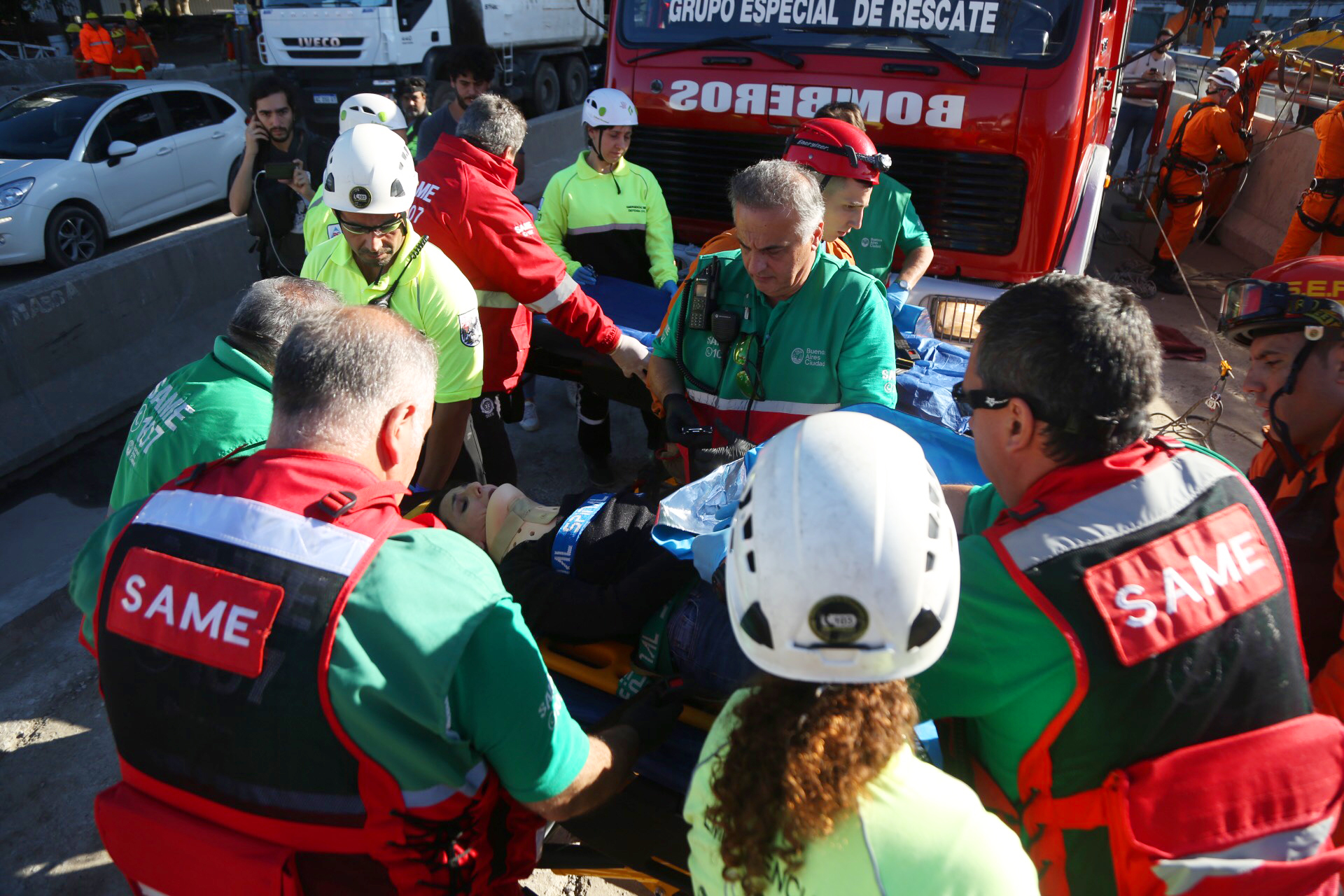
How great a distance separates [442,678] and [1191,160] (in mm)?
9477

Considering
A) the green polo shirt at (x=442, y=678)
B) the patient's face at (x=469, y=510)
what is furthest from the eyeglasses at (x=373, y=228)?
the green polo shirt at (x=442, y=678)

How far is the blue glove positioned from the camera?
3816 mm

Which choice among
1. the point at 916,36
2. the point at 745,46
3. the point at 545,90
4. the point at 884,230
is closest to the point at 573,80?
the point at 545,90

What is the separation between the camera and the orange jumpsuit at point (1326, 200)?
21.5 ft

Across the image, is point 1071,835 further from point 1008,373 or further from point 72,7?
point 72,7

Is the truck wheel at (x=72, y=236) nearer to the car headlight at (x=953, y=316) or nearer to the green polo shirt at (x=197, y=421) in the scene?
the green polo shirt at (x=197, y=421)

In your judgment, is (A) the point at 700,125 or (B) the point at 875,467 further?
(A) the point at 700,125

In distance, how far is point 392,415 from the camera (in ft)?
5.26

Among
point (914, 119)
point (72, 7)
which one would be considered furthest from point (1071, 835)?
point (72, 7)

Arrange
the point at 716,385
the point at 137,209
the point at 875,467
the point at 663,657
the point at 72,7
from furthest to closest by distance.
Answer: the point at 72,7, the point at 137,209, the point at 716,385, the point at 663,657, the point at 875,467

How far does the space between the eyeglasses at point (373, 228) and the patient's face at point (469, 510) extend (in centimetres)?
98

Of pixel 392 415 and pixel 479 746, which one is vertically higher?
pixel 392 415

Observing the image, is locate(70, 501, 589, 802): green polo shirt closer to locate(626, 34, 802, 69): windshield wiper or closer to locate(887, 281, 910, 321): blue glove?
locate(887, 281, 910, 321): blue glove

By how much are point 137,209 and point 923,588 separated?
10.0 m
